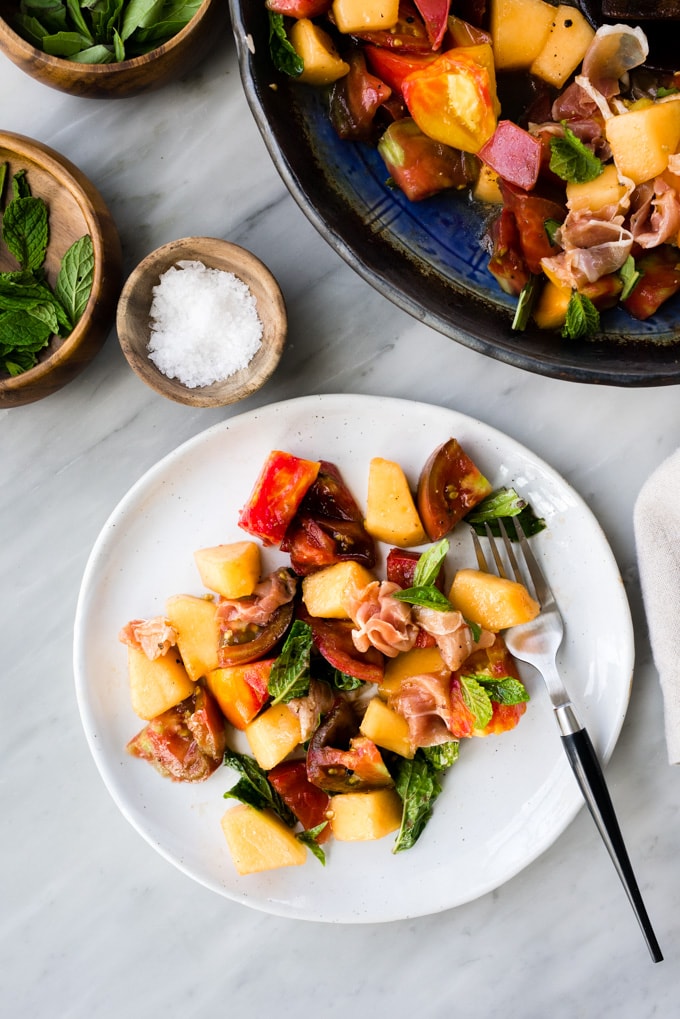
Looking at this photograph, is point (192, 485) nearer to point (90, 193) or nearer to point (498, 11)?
point (90, 193)

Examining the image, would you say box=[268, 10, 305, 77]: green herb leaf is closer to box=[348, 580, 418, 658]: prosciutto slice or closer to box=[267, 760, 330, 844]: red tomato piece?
box=[348, 580, 418, 658]: prosciutto slice

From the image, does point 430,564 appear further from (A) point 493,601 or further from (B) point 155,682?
(B) point 155,682

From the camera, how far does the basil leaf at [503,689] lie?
1545 mm

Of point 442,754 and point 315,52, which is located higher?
point 315,52

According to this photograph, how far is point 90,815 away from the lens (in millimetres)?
1775

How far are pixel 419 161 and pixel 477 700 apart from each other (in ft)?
3.17

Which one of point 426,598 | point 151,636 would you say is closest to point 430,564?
point 426,598

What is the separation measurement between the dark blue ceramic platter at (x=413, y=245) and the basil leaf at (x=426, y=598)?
434 mm

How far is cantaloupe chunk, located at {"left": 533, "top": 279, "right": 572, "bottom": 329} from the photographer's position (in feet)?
4.64

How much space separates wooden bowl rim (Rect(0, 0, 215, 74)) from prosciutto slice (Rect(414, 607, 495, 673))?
1.10 m

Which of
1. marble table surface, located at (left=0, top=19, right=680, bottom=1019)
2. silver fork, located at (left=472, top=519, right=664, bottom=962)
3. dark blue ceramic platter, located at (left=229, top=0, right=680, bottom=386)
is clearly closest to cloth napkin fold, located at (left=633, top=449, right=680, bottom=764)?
marble table surface, located at (left=0, top=19, right=680, bottom=1019)

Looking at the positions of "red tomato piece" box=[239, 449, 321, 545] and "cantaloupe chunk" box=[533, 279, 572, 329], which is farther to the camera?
"red tomato piece" box=[239, 449, 321, 545]

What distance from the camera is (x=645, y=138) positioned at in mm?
1316

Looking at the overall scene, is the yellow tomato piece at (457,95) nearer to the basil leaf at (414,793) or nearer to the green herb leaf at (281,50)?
Result: the green herb leaf at (281,50)
